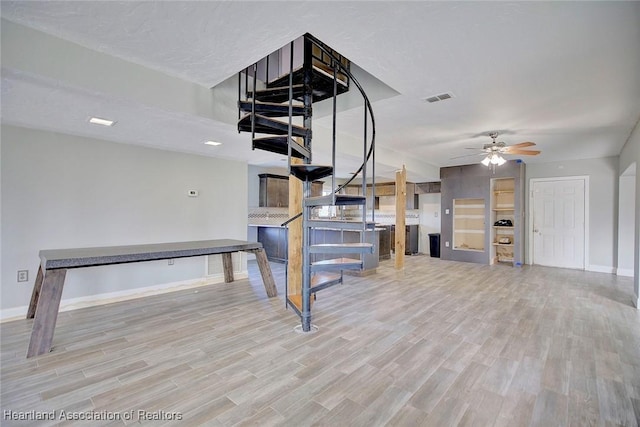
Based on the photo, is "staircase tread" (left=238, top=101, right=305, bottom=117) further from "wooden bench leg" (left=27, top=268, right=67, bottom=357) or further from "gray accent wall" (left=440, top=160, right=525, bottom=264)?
"gray accent wall" (left=440, top=160, right=525, bottom=264)

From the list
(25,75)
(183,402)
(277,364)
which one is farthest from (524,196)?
(25,75)

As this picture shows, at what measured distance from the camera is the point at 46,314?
8.61 ft

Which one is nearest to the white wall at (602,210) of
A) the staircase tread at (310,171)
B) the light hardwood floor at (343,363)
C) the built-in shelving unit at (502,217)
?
the built-in shelving unit at (502,217)

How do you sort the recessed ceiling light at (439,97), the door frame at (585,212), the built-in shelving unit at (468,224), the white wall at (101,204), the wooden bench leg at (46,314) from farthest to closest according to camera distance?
the built-in shelving unit at (468,224), the door frame at (585,212), the white wall at (101,204), the recessed ceiling light at (439,97), the wooden bench leg at (46,314)

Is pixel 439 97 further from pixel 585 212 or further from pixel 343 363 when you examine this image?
pixel 585 212

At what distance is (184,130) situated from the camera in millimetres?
3568

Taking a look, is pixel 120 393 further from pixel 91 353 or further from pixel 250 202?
pixel 250 202

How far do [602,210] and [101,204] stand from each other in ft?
30.6

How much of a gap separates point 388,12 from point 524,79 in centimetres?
175

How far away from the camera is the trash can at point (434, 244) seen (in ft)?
28.3

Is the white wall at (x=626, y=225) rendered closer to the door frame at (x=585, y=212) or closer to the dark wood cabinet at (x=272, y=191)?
the door frame at (x=585, y=212)

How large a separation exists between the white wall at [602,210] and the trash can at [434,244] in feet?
10.5

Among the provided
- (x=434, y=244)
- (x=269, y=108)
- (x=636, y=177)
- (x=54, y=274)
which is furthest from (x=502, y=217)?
(x=54, y=274)

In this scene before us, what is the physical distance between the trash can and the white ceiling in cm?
512
